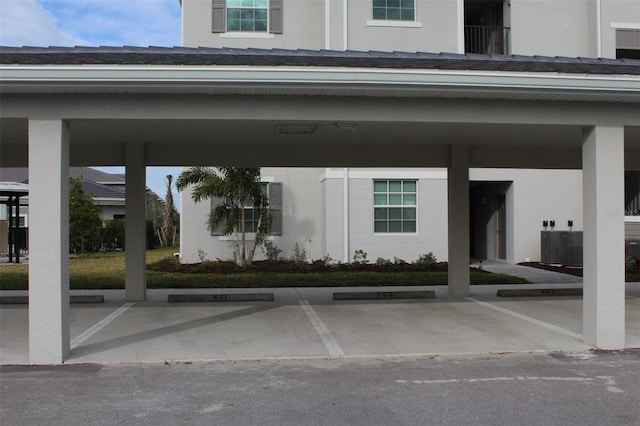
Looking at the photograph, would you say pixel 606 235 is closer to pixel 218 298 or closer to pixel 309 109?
pixel 309 109

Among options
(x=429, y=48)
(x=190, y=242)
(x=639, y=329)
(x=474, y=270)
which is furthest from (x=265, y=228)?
(x=639, y=329)

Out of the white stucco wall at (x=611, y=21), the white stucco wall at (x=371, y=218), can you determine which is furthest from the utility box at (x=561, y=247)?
the white stucco wall at (x=611, y=21)

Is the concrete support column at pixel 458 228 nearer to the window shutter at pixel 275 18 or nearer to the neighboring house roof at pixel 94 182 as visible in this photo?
the window shutter at pixel 275 18

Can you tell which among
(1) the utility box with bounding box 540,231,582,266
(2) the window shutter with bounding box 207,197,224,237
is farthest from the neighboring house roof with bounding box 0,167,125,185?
(1) the utility box with bounding box 540,231,582,266

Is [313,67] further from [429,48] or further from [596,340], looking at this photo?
[429,48]

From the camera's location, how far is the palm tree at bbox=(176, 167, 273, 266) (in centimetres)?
1662

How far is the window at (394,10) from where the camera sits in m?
18.1

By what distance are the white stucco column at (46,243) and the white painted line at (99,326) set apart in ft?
3.05

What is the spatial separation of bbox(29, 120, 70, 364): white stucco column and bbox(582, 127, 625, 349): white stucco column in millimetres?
6763

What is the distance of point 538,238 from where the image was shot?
63.7 ft

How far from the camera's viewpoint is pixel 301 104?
695 cm

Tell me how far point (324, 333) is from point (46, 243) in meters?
4.11

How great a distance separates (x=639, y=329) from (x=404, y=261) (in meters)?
9.72

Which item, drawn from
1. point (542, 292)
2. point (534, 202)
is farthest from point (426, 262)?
point (542, 292)
